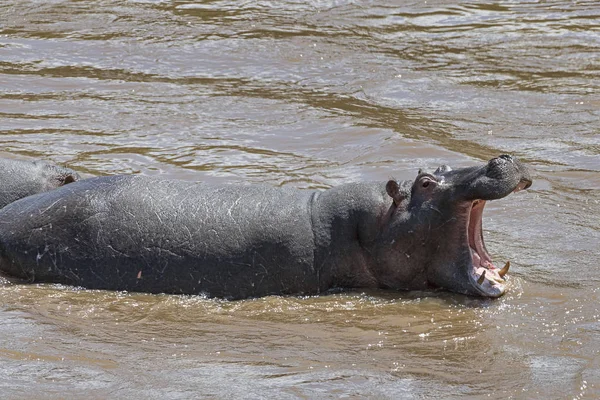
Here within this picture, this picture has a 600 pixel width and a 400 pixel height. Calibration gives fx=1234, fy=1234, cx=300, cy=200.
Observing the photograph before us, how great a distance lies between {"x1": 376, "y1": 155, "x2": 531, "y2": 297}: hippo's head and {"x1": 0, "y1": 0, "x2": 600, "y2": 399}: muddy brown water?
13 centimetres

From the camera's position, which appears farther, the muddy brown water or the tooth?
the tooth

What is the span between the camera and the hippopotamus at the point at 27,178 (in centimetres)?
773

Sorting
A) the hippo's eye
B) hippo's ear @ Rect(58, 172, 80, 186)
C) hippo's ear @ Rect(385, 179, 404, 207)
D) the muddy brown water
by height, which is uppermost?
the hippo's eye

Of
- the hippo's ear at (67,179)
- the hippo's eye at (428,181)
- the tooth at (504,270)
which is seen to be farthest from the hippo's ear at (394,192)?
the hippo's ear at (67,179)

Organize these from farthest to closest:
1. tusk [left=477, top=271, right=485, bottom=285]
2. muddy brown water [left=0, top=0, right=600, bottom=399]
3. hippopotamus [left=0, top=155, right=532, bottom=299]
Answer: hippopotamus [left=0, top=155, right=532, bottom=299], tusk [left=477, top=271, right=485, bottom=285], muddy brown water [left=0, top=0, right=600, bottom=399]

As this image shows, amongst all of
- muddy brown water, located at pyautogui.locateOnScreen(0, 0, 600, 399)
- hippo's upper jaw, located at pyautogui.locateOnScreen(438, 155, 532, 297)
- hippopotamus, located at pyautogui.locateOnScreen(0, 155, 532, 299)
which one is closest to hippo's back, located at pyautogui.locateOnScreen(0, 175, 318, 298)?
hippopotamus, located at pyautogui.locateOnScreen(0, 155, 532, 299)

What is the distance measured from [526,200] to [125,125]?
374 centimetres

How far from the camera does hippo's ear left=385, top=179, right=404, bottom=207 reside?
6.80m

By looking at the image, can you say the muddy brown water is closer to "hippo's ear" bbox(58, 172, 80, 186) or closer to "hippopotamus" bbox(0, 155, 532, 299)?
"hippopotamus" bbox(0, 155, 532, 299)

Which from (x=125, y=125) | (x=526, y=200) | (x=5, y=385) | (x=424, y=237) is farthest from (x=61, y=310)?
(x=125, y=125)

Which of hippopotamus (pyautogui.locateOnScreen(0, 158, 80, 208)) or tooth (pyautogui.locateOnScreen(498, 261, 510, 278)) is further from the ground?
hippopotamus (pyautogui.locateOnScreen(0, 158, 80, 208))

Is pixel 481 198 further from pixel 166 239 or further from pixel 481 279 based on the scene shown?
pixel 166 239

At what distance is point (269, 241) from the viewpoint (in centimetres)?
685

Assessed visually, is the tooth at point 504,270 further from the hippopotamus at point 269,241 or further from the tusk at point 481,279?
the tusk at point 481,279
